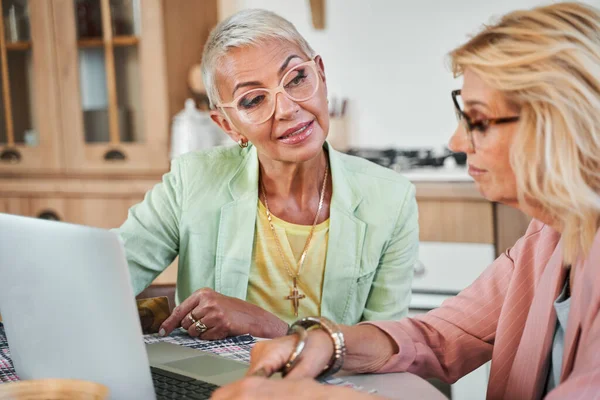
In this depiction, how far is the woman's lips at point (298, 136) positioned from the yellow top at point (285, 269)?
21 cm

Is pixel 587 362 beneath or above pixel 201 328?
above

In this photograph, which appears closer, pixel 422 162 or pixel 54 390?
pixel 54 390

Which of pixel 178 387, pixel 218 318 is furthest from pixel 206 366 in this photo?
pixel 218 318

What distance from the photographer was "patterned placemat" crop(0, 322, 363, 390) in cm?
112

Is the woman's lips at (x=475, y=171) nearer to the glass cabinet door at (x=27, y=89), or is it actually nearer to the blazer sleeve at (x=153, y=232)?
the blazer sleeve at (x=153, y=232)

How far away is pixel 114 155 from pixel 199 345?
6.64 ft

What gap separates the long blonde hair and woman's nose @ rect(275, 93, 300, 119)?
2.10ft

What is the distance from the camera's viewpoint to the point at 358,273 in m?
1.62

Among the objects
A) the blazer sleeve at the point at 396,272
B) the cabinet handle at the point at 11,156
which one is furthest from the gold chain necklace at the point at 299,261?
the cabinet handle at the point at 11,156

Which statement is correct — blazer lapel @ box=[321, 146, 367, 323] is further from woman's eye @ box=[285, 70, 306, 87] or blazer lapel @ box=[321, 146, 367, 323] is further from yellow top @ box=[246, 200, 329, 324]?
woman's eye @ box=[285, 70, 306, 87]

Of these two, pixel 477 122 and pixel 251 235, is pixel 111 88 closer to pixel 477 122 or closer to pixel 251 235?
pixel 251 235

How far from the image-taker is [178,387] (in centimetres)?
100

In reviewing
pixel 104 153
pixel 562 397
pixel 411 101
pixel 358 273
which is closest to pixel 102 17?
pixel 104 153

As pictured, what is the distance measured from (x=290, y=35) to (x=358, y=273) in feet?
1.82
